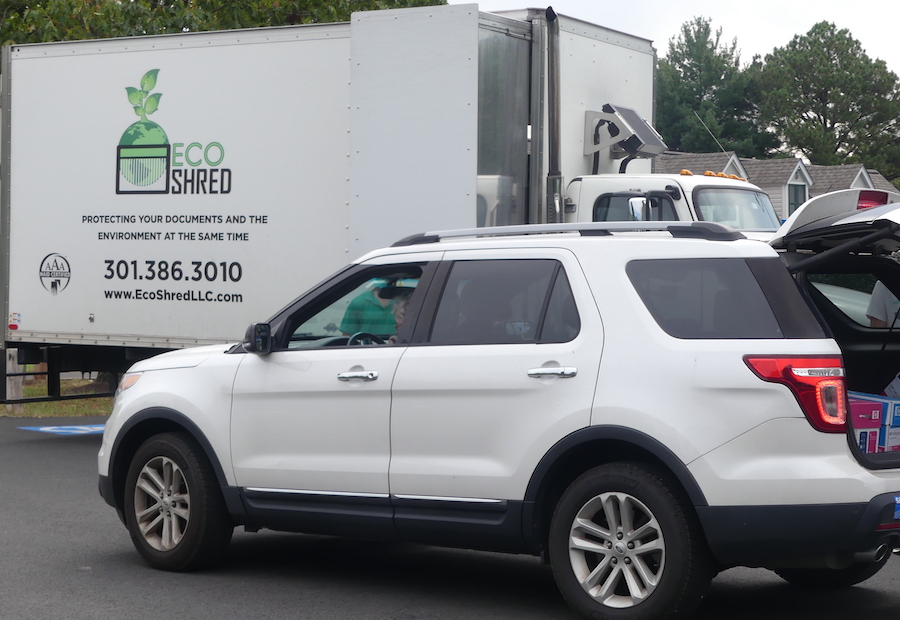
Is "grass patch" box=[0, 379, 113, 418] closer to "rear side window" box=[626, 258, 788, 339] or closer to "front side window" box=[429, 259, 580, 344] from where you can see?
"front side window" box=[429, 259, 580, 344]

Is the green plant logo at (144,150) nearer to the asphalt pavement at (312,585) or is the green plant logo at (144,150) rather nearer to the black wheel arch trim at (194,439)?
the asphalt pavement at (312,585)

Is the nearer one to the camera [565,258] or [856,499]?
[856,499]

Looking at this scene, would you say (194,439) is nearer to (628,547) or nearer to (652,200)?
(628,547)

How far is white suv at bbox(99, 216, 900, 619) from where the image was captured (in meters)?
5.09

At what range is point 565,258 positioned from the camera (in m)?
5.80

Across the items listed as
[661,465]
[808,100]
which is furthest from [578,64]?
[808,100]

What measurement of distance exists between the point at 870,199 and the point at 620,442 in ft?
6.00

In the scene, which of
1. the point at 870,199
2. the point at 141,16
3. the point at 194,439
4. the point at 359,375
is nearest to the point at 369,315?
the point at 359,375

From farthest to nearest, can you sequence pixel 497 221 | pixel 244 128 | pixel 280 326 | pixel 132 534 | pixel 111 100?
1. pixel 111 100
2. pixel 244 128
3. pixel 497 221
4. pixel 132 534
5. pixel 280 326

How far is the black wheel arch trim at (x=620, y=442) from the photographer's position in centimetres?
519

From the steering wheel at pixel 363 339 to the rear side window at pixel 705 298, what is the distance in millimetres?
1434

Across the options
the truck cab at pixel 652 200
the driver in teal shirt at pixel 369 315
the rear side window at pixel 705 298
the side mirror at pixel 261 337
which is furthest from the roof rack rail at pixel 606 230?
the truck cab at pixel 652 200

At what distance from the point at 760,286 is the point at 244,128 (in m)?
6.98

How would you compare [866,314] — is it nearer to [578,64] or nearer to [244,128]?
[578,64]
